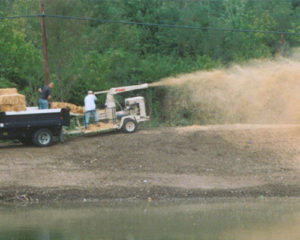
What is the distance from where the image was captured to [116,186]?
21.2 metres

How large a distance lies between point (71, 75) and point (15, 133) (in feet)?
35.8

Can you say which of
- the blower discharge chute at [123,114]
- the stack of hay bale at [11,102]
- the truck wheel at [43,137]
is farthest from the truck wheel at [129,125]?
the stack of hay bale at [11,102]

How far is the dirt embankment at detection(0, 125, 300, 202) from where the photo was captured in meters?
21.0

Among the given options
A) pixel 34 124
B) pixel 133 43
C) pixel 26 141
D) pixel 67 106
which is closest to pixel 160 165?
pixel 34 124

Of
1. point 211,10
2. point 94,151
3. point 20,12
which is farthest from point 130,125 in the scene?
point 211,10

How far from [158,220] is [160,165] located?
19.9 feet

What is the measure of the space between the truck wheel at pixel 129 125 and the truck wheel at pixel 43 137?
10.7ft

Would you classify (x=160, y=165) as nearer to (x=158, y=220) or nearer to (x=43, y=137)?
(x=43, y=137)

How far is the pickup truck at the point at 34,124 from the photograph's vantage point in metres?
24.0

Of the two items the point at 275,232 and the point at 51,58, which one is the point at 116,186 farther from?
the point at 51,58

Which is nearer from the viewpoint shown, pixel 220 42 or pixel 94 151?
pixel 94 151

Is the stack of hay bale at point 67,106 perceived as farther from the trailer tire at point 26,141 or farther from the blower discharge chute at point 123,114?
the trailer tire at point 26,141

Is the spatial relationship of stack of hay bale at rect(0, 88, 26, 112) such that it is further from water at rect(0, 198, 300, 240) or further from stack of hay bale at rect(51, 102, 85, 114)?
water at rect(0, 198, 300, 240)

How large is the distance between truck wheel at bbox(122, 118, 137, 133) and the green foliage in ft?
18.1
